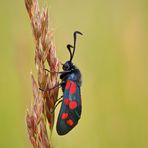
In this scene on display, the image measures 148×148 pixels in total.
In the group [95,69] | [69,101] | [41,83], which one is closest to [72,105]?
[69,101]

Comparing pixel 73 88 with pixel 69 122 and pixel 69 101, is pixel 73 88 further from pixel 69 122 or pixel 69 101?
pixel 69 122

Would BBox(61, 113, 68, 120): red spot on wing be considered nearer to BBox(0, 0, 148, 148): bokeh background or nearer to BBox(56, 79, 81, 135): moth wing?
BBox(56, 79, 81, 135): moth wing

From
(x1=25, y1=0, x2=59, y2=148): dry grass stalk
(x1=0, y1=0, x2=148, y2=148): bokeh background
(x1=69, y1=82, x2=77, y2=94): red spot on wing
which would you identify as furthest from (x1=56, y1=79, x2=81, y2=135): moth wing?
(x1=0, y1=0, x2=148, y2=148): bokeh background

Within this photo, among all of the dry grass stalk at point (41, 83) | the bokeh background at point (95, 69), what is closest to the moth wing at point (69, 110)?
the dry grass stalk at point (41, 83)

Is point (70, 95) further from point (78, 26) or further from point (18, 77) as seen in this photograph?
point (78, 26)

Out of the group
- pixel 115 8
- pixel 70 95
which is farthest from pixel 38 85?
pixel 115 8

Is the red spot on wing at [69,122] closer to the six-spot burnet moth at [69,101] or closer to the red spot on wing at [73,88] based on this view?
the six-spot burnet moth at [69,101]
